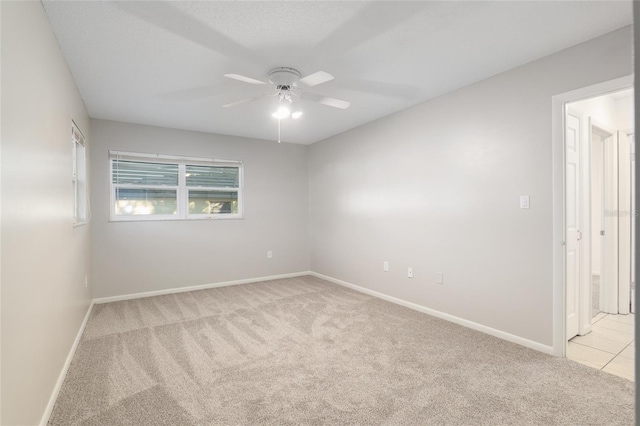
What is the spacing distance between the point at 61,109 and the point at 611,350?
4908 mm

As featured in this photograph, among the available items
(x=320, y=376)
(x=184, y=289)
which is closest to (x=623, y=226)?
(x=320, y=376)

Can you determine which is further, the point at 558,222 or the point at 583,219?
the point at 583,219

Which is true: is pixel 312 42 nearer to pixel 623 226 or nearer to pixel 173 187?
pixel 173 187

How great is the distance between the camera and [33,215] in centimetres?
166

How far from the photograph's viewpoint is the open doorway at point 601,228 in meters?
2.76

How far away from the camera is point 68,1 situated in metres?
1.85

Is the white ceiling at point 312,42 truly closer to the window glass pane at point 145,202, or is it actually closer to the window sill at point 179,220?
the window glass pane at point 145,202

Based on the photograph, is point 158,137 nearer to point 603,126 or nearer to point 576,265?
point 576,265

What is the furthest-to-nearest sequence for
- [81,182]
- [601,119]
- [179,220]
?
1. [179,220]
2. [81,182]
3. [601,119]

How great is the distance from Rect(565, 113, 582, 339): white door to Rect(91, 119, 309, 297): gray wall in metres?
3.91

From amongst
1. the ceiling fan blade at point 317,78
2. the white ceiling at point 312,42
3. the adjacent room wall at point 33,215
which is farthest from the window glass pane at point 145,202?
the ceiling fan blade at point 317,78

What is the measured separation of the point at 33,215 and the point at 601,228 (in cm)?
527

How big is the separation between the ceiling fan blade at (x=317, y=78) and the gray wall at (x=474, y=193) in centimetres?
169

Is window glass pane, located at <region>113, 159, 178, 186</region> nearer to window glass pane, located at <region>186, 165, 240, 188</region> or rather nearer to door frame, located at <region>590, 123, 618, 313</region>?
window glass pane, located at <region>186, 165, 240, 188</region>
